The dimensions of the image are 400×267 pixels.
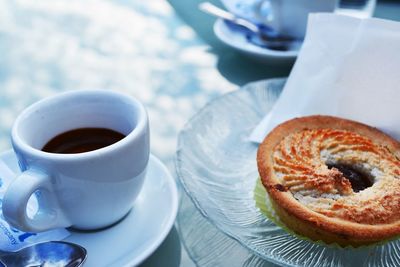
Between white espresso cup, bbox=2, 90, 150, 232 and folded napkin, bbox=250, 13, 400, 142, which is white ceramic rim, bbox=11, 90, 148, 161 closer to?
white espresso cup, bbox=2, 90, 150, 232

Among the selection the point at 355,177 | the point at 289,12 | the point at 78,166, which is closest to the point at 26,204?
the point at 78,166

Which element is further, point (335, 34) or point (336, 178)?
point (335, 34)

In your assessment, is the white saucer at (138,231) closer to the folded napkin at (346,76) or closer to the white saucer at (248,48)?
the folded napkin at (346,76)

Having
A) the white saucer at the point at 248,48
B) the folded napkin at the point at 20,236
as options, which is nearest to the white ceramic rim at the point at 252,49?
the white saucer at the point at 248,48

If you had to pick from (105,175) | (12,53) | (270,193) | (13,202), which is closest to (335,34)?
(270,193)

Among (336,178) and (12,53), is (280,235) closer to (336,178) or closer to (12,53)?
(336,178)

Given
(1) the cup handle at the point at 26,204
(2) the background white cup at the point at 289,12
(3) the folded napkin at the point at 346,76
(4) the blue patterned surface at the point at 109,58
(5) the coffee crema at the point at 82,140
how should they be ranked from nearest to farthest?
(1) the cup handle at the point at 26,204
(5) the coffee crema at the point at 82,140
(3) the folded napkin at the point at 346,76
(4) the blue patterned surface at the point at 109,58
(2) the background white cup at the point at 289,12
